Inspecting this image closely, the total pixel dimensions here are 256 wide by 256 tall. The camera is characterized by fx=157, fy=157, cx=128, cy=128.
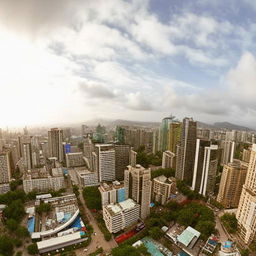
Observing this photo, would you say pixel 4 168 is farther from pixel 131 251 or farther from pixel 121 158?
pixel 131 251

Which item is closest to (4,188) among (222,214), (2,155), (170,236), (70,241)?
(2,155)

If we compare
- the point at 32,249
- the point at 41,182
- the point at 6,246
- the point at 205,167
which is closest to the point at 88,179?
the point at 41,182

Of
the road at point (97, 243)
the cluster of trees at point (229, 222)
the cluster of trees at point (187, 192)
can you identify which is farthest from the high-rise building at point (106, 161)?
the cluster of trees at point (229, 222)

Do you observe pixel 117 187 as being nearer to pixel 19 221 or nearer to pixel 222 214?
pixel 19 221

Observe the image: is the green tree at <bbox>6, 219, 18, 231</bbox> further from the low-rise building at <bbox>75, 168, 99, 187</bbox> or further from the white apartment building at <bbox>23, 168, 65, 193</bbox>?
the low-rise building at <bbox>75, 168, 99, 187</bbox>

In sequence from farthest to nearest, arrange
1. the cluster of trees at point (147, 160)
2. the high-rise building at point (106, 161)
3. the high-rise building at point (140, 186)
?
the cluster of trees at point (147, 160), the high-rise building at point (106, 161), the high-rise building at point (140, 186)

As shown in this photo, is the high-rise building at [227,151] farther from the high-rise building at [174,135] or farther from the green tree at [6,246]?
the green tree at [6,246]
